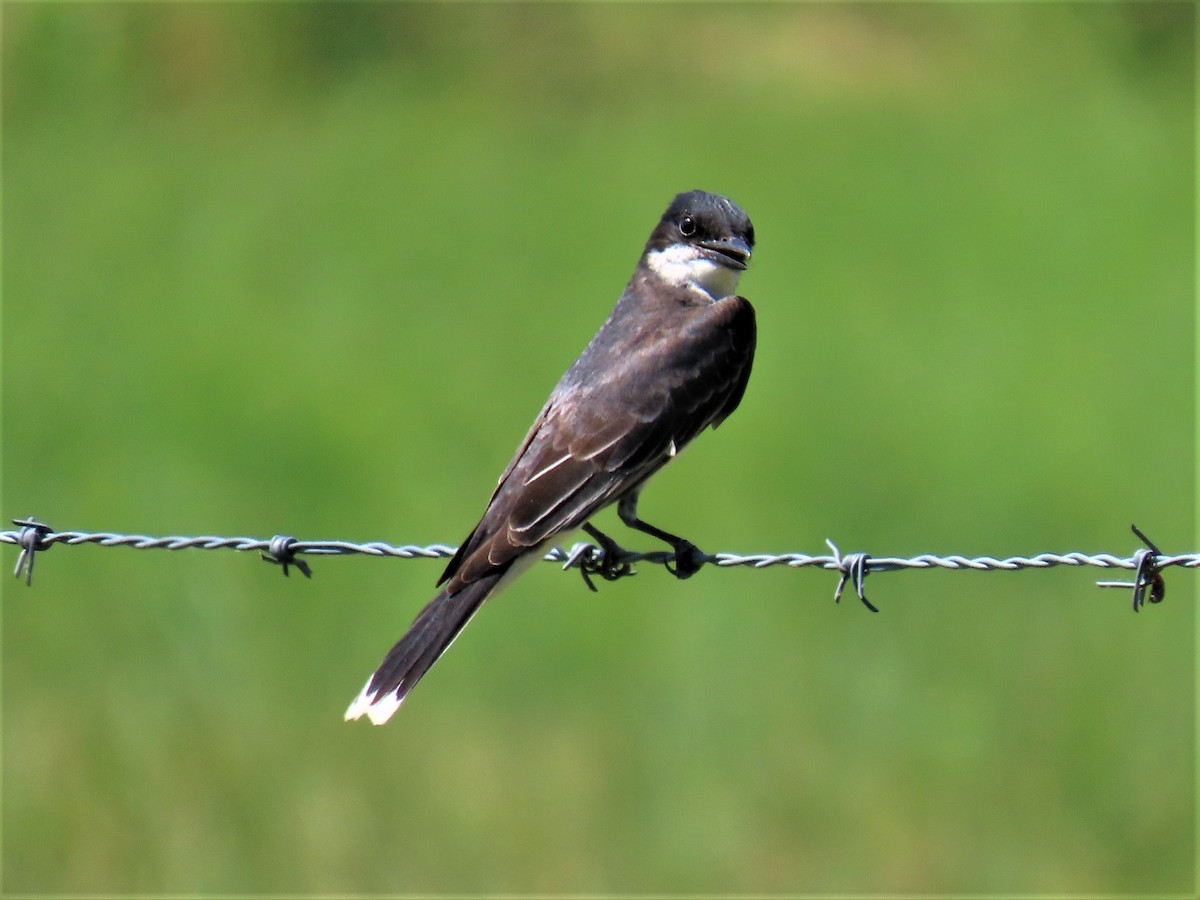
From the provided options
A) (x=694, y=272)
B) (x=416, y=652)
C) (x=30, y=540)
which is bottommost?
(x=416, y=652)

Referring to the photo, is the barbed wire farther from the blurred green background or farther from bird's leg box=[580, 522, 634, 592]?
the blurred green background

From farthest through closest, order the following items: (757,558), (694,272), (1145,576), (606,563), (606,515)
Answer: (606,515) → (694,272) → (606,563) → (757,558) → (1145,576)

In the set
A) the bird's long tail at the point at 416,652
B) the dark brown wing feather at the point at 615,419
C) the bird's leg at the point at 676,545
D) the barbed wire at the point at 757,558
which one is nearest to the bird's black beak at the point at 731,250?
the dark brown wing feather at the point at 615,419

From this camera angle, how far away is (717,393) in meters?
5.95

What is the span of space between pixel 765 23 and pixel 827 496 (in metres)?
14.7

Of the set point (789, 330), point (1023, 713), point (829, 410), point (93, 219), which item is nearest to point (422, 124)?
point (93, 219)

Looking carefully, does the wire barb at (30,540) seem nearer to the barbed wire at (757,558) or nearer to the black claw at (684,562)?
the barbed wire at (757,558)

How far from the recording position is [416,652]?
5.16 m

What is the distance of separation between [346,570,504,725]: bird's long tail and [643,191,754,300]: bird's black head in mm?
1533

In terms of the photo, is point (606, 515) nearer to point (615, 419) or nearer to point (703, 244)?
point (703, 244)

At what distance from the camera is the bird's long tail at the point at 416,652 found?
5.12m

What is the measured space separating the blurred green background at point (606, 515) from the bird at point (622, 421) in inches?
82.6

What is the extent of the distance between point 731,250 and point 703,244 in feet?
0.38

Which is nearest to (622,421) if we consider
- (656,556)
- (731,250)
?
(656,556)
